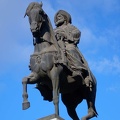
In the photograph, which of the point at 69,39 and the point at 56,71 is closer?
the point at 56,71

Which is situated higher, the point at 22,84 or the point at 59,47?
the point at 59,47

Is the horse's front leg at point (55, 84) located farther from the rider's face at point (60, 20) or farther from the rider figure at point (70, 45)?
the rider's face at point (60, 20)

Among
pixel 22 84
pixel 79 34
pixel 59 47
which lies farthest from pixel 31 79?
pixel 79 34

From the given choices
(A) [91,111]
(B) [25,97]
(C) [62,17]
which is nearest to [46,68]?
(B) [25,97]

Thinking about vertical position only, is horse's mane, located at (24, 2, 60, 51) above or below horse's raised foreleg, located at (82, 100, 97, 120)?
above

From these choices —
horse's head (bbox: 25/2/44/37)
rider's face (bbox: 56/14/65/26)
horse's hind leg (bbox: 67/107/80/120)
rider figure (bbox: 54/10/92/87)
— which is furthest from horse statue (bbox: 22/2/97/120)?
rider's face (bbox: 56/14/65/26)

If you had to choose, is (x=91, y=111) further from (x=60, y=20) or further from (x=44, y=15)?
(x=44, y=15)

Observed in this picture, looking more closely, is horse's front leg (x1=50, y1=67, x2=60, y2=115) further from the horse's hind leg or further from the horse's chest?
the horse's hind leg

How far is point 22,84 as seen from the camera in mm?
15633

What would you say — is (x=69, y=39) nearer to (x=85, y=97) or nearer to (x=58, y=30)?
(x=58, y=30)

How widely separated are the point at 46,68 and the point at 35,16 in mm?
1382

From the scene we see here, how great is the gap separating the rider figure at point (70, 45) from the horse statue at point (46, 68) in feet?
0.72

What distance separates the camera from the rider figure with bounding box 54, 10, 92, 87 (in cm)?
1608

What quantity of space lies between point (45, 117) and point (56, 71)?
1.25 meters
